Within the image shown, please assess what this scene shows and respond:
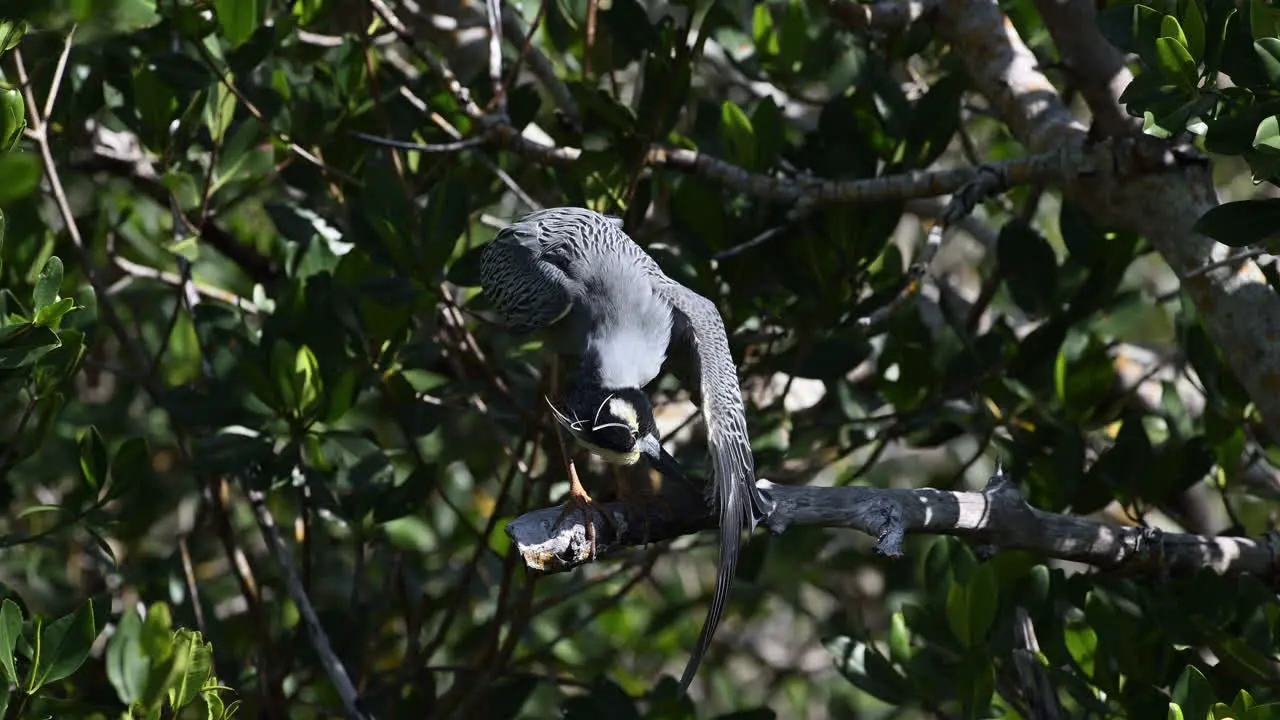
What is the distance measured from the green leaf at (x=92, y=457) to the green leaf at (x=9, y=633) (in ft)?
2.34

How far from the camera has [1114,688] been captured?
3137mm

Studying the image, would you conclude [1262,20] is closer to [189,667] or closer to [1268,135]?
[1268,135]

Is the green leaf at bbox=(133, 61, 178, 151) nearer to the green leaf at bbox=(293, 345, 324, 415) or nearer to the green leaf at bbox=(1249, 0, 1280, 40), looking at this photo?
the green leaf at bbox=(293, 345, 324, 415)

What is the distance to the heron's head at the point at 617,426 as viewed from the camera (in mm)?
2908

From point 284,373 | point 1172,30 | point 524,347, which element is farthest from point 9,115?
point 1172,30

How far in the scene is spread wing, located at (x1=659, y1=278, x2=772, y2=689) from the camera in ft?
8.80

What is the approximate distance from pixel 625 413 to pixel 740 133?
4.17 feet

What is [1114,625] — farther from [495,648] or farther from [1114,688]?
[495,648]

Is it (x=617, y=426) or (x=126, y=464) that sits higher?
(x=617, y=426)

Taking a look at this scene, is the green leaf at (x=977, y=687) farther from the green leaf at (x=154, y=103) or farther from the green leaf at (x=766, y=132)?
the green leaf at (x=154, y=103)

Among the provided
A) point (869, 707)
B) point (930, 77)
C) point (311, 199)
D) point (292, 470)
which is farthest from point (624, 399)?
point (869, 707)

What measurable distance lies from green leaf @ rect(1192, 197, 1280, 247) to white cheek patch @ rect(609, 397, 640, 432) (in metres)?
1.28

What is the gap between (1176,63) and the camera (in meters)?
2.69

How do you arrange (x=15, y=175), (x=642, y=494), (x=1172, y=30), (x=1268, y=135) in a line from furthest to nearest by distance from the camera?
(x=642, y=494)
(x=1172, y=30)
(x=1268, y=135)
(x=15, y=175)
